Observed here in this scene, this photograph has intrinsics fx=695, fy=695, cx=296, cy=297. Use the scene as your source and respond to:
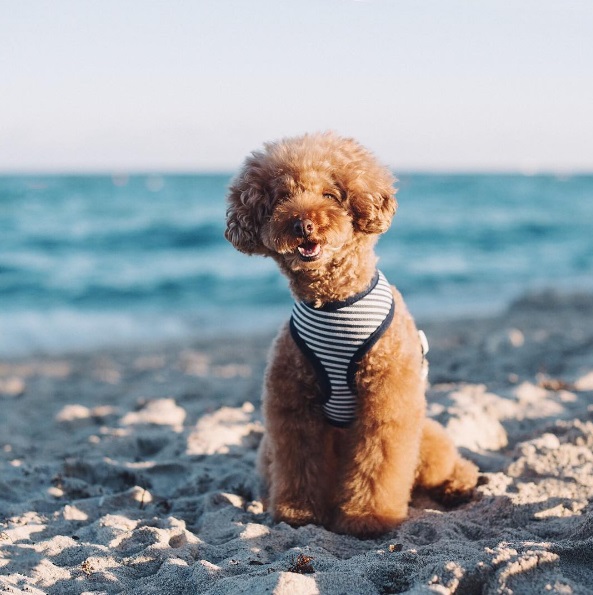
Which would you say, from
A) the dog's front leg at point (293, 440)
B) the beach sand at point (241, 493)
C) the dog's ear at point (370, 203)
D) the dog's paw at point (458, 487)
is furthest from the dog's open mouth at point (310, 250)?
the dog's paw at point (458, 487)

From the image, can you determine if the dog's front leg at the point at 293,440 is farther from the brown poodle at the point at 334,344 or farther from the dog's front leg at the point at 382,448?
the dog's front leg at the point at 382,448

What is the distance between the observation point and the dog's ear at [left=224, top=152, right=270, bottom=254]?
10.8 ft

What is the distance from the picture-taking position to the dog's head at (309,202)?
3090mm

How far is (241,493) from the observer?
13.2ft

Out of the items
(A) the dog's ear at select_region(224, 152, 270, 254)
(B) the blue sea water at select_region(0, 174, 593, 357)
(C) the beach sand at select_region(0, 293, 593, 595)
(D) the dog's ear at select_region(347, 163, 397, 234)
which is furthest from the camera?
(B) the blue sea water at select_region(0, 174, 593, 357)

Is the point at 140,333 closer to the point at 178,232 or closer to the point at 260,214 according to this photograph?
the point at 260,214

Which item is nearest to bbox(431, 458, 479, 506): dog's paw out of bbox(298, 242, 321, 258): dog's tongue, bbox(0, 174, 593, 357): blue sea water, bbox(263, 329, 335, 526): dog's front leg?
bbox(263, 329, 335, 526): dog's front leg

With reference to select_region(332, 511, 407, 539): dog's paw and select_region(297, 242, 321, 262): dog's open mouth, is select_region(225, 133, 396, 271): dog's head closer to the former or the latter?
select_region(297, 242, 321, 262): dog's open mouth

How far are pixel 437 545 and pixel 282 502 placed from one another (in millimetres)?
955

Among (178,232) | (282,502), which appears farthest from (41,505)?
(178,232)

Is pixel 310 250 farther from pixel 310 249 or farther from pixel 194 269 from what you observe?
pixel 194 269

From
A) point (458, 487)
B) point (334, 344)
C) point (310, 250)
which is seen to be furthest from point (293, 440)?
point (310, 250)

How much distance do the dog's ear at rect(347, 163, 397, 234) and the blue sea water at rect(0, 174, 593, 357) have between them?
116 inches

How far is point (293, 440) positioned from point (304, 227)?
1183mm
